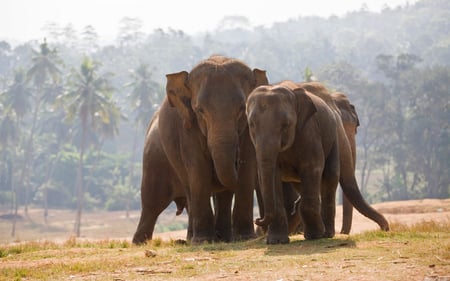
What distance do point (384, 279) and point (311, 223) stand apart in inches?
132

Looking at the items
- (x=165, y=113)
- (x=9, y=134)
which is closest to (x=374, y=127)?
(x=9, y=134)

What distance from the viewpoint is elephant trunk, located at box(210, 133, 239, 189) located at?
10734 mm

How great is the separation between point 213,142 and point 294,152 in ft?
3.54

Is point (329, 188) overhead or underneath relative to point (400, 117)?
underneath

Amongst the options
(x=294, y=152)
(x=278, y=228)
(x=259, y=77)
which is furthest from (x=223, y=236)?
(x=259, y=77)

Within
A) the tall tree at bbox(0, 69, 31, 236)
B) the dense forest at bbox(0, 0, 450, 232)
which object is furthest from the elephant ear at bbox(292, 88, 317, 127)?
the tall tree at bbox(0, 69, 31, 236)

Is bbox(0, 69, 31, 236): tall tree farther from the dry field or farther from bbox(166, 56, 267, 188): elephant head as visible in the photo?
the dry field

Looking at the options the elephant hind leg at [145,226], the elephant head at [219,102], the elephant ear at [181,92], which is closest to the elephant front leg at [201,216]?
the elephant head at [219,102]

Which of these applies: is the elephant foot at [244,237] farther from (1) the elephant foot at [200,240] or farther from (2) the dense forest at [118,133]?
(2) the dense forest at [118,133]

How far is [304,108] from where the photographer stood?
10.4 m

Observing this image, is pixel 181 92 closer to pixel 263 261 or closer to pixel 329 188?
pixel 329 188

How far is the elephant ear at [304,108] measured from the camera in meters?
10.4

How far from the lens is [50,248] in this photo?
12.4 meters

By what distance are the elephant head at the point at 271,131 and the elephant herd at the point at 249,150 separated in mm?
11
